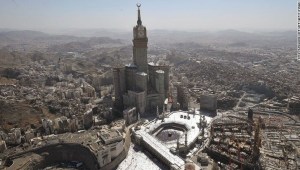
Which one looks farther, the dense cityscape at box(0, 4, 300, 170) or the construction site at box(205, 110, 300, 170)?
the dense cityscape at box(0, 4, 300, 170)

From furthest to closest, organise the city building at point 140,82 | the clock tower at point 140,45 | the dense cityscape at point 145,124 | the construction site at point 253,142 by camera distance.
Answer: the clock tower at point 140,45, the city building at point 140,82, the dense cityscape at point 145,124, the construction site at point 253,142

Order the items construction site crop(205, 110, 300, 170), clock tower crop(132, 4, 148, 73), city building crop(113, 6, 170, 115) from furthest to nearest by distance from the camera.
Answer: clock tower crop(132, 4, 148, 73) < city building crop(113, 6, 170, 115) < construction site crop(205, 110, 300, 170)

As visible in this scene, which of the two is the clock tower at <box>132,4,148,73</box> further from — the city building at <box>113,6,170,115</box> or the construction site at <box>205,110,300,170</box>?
the construction site at <box>205,110,300,170</box>

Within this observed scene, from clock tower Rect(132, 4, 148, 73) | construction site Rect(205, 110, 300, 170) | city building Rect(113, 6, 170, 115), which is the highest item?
clock tower Rect(132, 4, 148, 73)

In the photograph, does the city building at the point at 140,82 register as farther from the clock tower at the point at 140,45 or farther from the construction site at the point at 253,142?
the construction site at the point at 253,142

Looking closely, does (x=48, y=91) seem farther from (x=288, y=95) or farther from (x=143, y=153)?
(x=288, y=95)

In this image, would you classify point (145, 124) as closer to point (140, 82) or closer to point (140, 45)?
point (140, 82)

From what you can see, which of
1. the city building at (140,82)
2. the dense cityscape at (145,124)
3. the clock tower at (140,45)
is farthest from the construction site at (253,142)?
the clock tower at (140,45)

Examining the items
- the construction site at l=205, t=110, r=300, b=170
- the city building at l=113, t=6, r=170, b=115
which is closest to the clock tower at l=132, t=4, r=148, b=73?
the city building at l=113, t=6, r=170, b=115

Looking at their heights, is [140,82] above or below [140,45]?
below

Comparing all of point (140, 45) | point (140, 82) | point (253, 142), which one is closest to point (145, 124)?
point (140, 82)
